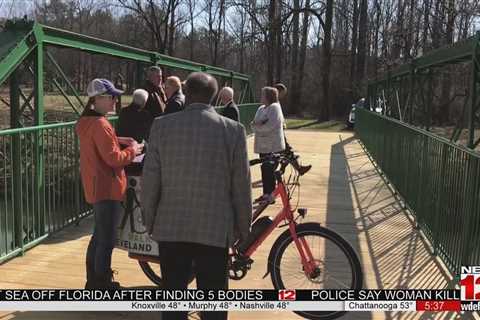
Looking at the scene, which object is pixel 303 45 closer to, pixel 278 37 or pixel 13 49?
pixel 278 37

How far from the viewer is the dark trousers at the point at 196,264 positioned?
3.11 meters

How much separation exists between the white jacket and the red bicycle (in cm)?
399

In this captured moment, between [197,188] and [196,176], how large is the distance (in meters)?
0.07

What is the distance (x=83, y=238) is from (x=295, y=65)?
137 ft

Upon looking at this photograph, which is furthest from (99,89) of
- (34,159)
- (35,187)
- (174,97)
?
(174,97)

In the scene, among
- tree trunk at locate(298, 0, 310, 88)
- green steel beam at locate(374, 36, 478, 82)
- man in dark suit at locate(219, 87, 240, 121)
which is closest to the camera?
green steel beam at locate(374, 36, 478, 82)

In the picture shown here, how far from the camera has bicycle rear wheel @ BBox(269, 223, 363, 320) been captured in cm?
408

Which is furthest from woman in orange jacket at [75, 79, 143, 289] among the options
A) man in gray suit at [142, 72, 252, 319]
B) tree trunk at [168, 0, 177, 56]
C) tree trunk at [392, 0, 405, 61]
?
tree trunk at [168, 0, 177, 56]

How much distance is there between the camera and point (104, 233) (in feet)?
14.4

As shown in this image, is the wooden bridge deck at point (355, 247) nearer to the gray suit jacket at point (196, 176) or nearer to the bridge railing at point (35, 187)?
the bridge railing at point (35, 187)

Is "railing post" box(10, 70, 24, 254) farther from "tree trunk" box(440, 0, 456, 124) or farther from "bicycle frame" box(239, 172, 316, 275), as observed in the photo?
"tree trunk" box(440, 0, 456, 124)

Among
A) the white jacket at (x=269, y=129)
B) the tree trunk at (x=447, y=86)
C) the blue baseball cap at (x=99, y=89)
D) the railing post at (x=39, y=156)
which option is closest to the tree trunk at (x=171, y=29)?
the tree trunk at (x=447, y=86)

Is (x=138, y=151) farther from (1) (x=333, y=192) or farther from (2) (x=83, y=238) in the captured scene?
(1) (x=333, y=192)

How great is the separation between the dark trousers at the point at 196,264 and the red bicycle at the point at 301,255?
859 mm
